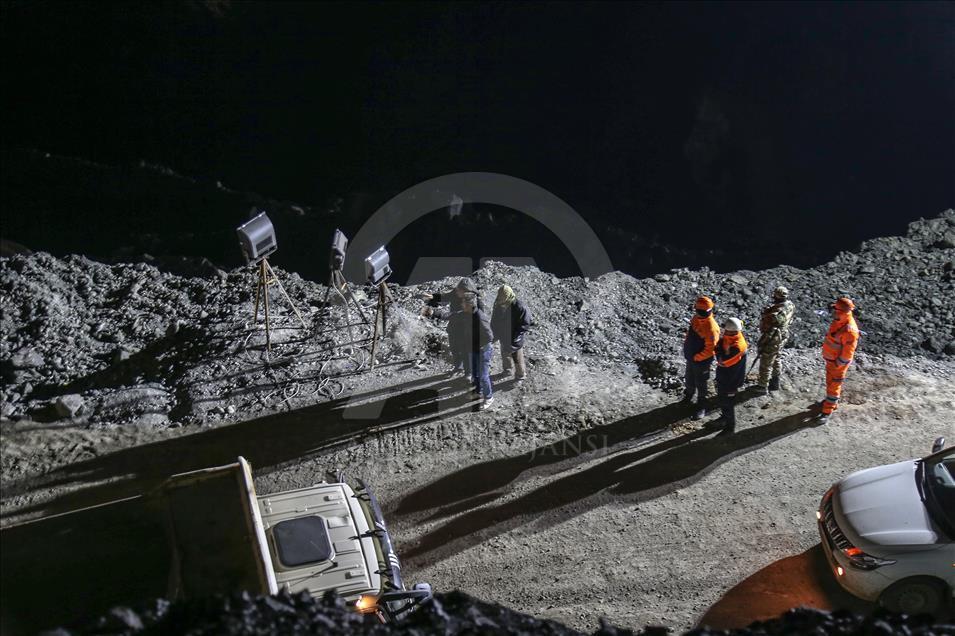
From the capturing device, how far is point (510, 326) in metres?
11.7

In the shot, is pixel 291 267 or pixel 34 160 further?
pixel 34 160

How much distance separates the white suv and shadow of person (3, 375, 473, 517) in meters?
5.29

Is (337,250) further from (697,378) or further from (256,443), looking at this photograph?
(697,378)

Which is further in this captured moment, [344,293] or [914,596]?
[344,293]

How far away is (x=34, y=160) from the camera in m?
18.3

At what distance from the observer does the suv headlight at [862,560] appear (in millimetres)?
8047

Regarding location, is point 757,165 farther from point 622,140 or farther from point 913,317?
point 913,317

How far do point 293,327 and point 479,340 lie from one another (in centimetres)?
354

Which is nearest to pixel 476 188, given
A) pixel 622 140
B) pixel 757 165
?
pixel 622 140

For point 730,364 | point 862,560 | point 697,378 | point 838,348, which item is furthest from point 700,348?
point 862,560

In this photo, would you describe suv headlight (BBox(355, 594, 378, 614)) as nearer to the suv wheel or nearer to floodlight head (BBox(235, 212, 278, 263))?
the suv wheel

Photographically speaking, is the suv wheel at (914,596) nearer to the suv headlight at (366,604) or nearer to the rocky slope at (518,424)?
the rocky slope at (518,424)

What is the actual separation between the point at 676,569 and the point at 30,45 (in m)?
20.5

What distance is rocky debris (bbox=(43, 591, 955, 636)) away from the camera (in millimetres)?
6324
